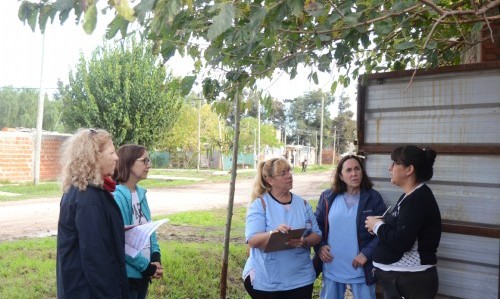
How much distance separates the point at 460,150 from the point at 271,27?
5.65 feet

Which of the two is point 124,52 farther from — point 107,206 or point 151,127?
point 107,206

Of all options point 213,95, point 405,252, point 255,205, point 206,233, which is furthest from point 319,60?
point 206,233

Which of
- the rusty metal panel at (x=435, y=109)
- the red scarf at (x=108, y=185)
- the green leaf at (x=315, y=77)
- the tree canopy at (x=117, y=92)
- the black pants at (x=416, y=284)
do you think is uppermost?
the tree canopy at (x=117, y=92)

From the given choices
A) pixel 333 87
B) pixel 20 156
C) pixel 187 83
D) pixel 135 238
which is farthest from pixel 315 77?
pixel 20 156

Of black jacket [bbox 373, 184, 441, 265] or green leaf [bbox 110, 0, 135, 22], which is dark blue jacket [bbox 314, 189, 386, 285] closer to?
black jacket [bbox 373, 184, 441, 265]

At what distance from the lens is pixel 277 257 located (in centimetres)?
373

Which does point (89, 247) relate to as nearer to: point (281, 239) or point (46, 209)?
point (281, 239)

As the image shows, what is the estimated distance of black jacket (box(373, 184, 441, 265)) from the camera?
3.15 m

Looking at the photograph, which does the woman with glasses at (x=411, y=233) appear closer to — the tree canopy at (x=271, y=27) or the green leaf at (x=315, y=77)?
the tree canopy at (x=271, y=27)

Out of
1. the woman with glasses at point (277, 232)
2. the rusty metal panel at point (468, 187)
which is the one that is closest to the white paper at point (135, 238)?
the woman with glasses at point (277, 232)

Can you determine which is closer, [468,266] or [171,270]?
[468,266]

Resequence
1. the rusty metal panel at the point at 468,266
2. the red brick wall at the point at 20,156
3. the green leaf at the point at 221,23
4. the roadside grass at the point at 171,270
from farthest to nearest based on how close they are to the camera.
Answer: the red brick wall at the point at 20,156 < the roadside grass at the point at 171,270 < the rusty metal panel at the point at 468,266 < the green leaf at the point at 221,23

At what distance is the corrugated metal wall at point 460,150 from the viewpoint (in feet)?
11.3

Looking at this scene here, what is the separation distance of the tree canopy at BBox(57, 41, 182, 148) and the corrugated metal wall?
783 inches
